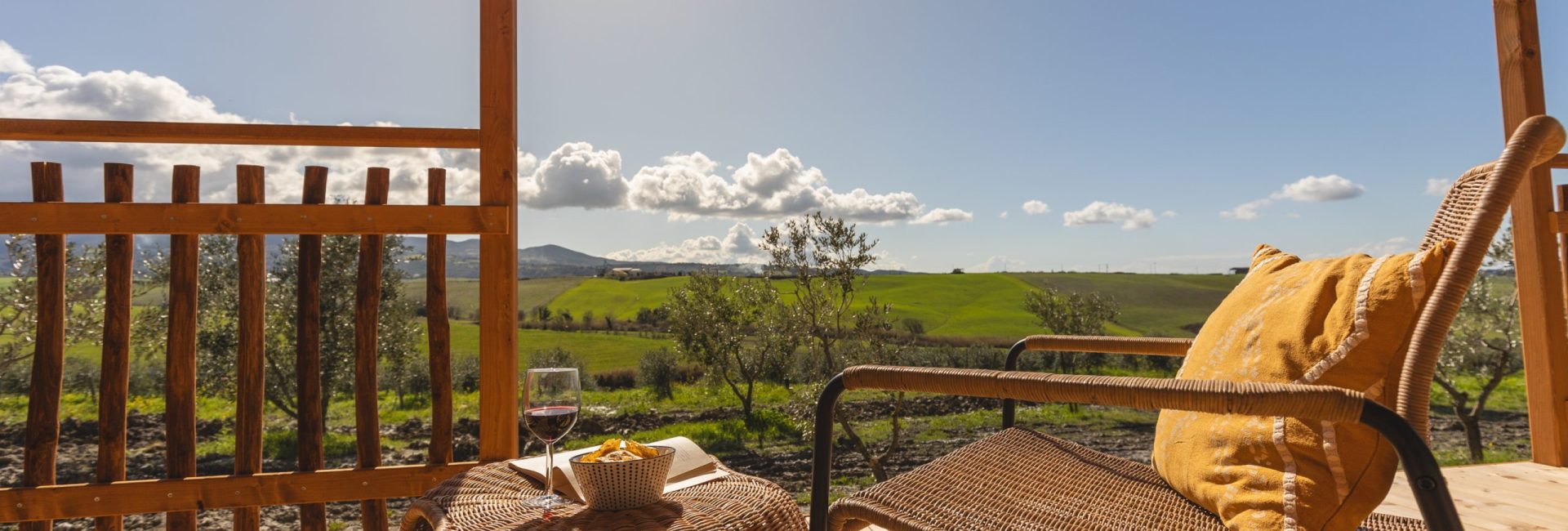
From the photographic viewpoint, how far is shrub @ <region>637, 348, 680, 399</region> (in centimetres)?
531

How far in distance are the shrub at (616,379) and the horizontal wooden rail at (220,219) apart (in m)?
3.68

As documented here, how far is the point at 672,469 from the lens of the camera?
1389mm

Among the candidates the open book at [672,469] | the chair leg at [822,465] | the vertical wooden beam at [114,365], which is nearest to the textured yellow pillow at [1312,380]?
the chair leg at [822,465]

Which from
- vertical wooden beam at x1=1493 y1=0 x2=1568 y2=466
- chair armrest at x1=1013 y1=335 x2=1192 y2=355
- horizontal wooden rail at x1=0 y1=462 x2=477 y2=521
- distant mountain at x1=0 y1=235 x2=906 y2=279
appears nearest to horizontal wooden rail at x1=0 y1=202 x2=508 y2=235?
horizontal wooden rail at x1=0 y1=462 x2=477 y2=521

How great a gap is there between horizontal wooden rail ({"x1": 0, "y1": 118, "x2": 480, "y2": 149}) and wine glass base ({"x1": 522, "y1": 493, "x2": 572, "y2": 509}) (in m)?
1.06

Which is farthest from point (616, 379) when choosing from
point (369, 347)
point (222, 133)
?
point (222, 133)

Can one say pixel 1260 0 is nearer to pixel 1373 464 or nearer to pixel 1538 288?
pixel 1538 288

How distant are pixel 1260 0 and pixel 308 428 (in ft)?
21.5

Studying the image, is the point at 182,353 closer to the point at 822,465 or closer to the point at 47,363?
the point at 47,363

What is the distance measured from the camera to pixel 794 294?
188 inches

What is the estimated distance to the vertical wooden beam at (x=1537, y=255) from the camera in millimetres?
2639

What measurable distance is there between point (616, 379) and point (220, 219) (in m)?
3.76

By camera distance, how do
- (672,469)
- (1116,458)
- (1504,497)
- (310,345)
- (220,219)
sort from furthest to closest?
(1504,497) < (310,345) < (220,219) < (1116,458) < (672,469)

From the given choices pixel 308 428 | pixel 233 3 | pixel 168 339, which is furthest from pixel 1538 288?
pixel 233 3
